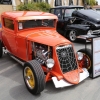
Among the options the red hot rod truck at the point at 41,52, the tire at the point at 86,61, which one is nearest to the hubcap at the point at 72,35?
the red hot rod truck at the point at 41,52

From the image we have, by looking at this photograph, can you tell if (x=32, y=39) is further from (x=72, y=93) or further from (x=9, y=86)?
(x=72, y=93)

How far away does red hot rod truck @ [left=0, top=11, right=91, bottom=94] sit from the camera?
12.0 feet

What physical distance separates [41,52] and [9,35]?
1.54 meters

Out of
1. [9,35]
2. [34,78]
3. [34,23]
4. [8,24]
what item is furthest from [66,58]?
[8,24]

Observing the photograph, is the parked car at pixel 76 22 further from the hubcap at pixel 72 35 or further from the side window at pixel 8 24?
the side window at pixel 8 24

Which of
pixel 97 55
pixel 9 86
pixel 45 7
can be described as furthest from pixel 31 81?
pixel 45 7

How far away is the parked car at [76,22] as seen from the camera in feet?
26.3

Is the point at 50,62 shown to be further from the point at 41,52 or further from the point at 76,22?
the point at 76,22

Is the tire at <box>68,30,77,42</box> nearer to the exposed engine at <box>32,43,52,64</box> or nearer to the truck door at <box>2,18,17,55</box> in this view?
the truck door at <box>2,18,17,55</box>

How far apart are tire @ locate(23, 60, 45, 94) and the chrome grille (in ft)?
1.83

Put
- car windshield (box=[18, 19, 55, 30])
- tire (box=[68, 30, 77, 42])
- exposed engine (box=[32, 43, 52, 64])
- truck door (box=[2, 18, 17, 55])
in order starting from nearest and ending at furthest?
exposed engine (box=[32, 43, 52, 64]) → car windshield (box=[18, 19, 55, 30]) → truck door (box=[2, 18, 17, 55]) → tire (box=[68, 30, 77, 42])

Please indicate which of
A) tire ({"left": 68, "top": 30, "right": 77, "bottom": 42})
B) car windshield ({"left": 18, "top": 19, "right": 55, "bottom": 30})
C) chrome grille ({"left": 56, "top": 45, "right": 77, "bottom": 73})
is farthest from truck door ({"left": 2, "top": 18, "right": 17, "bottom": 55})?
tire ({"left": 68, "top": 30, "right": 77, "bottom": 42})

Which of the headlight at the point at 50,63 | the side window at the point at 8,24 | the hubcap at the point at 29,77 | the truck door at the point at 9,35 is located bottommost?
the hubcap at the point at 29,77

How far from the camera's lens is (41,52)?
421cm
